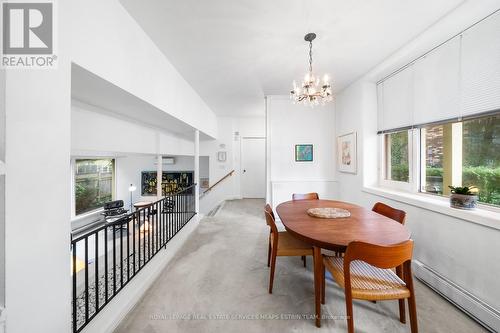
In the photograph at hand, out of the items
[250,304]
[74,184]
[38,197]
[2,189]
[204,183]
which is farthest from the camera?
[204,183]

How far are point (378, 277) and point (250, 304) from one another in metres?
1.11

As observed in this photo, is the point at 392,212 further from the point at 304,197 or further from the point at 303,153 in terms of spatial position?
the point at 303,153

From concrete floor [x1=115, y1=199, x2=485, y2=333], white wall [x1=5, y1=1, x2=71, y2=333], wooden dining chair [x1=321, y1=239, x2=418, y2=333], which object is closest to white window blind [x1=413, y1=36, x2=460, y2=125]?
wooden dining chair [x1=321, y1=239, x2=418, y2=333]

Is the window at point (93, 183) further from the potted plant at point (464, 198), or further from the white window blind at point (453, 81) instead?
the potted plant at point (464, 198)

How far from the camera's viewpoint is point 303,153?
4.25m

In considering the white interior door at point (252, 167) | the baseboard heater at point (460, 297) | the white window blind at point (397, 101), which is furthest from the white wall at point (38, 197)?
the white interior door at point (252, 167)

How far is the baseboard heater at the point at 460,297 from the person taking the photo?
152cm

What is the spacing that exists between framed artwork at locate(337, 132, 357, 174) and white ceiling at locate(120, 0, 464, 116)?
112 centimetres

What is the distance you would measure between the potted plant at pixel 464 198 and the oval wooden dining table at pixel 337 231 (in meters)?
0.64

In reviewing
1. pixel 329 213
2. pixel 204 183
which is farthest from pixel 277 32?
pixel 204 183

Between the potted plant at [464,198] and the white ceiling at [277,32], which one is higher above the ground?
the white ceiling at [277,32]

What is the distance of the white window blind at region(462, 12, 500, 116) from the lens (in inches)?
66.6

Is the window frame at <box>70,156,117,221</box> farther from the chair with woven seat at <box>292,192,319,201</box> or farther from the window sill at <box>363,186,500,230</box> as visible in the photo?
the window sill at <box>363,186,500,230</box>

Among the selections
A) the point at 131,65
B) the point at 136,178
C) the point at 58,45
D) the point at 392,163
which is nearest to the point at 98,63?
the point at 58,45
